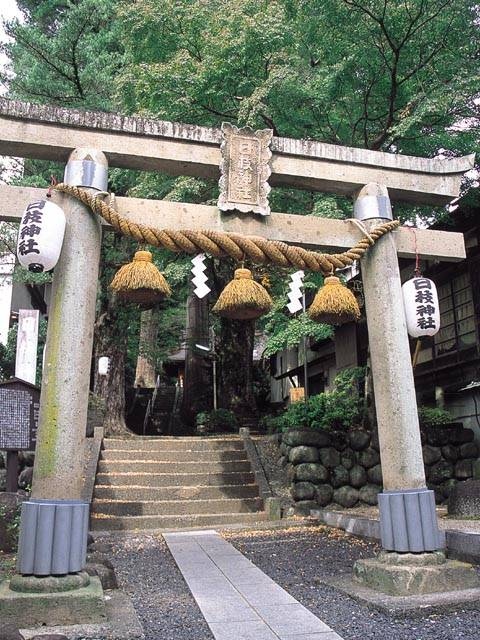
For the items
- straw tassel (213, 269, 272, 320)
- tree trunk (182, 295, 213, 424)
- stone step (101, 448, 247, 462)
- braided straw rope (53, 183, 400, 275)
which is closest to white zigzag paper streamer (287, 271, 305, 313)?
braided straw rope (53, 183, 400, 275)

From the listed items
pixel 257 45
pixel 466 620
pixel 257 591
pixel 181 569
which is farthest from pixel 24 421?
pixel 257 45

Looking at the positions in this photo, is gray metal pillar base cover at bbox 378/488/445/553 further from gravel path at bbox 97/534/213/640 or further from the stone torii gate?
gravel path at bbox 97/534/213/640

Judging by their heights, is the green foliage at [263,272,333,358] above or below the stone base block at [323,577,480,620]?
above

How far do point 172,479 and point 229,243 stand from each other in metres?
6.95

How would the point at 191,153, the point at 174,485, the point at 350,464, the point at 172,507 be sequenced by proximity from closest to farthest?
the point at 191,153 → the point at 172,507 → the point at 174,485 → the point at 350,464

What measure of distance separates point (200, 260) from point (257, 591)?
3.35 metres

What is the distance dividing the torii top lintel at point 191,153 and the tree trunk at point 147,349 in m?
12.7

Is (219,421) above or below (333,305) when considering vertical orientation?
below

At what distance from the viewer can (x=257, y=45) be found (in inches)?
431

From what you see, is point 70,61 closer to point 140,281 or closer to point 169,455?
point 169,455

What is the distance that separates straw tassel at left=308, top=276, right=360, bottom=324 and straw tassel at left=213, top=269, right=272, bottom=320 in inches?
25.0

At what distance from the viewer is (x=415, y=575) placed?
477 cm

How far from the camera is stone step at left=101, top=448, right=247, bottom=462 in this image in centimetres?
1161

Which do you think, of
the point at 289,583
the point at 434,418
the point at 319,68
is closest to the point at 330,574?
the point at 289,583
